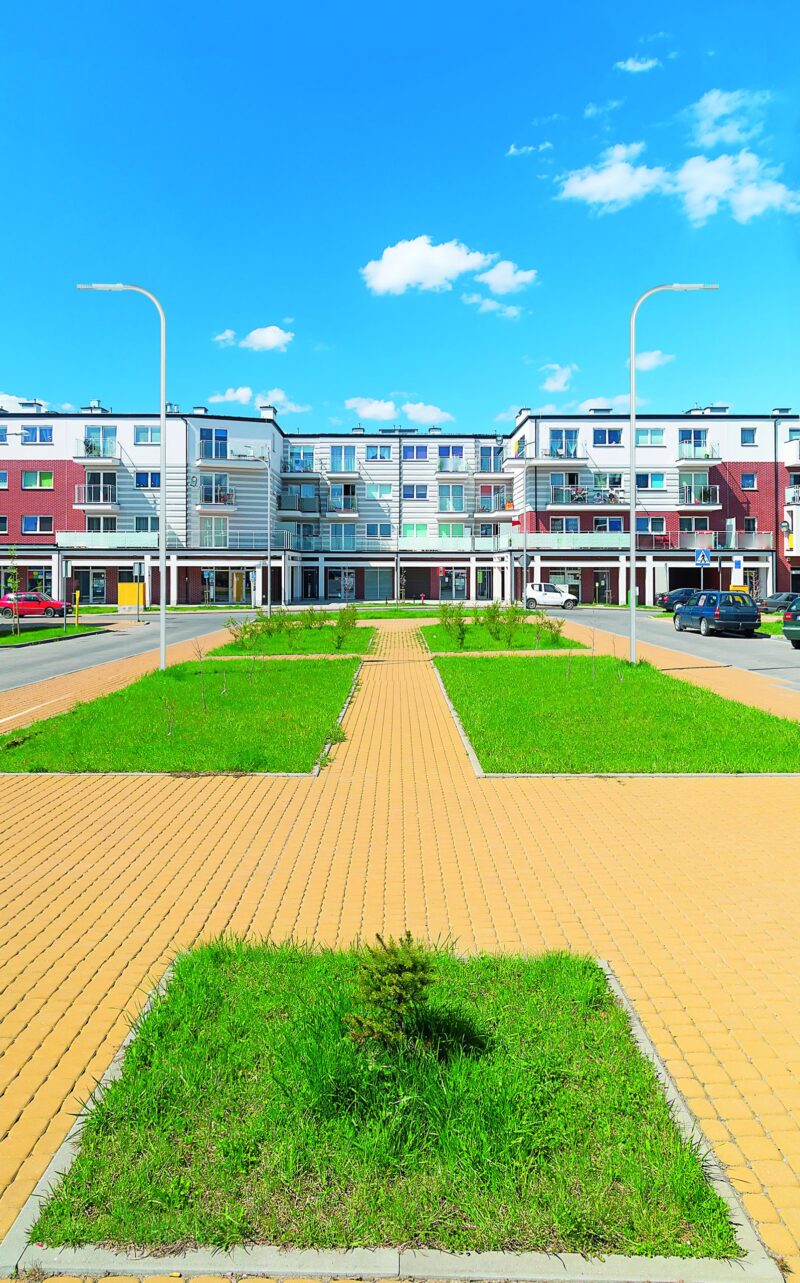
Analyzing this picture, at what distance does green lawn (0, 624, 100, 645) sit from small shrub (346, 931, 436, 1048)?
3051cm

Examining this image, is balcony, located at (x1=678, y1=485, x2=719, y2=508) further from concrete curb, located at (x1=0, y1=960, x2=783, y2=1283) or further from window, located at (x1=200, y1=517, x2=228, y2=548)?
concrete curb, located at (x1=0, y1=960, x2=783, y2=1283)

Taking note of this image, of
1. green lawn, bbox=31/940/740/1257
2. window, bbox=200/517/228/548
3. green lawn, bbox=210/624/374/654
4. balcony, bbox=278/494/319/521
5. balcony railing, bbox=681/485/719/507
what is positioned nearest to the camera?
green lawn, bbox=31/940/740/1257

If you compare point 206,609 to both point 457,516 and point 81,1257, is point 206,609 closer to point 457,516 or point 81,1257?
point 457,516

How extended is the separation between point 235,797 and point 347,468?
66.7 m

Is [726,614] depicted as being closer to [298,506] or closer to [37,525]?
[298,506]

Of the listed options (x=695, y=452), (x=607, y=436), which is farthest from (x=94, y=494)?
(x=695, y=452)

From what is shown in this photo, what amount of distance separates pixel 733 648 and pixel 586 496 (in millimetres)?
39511

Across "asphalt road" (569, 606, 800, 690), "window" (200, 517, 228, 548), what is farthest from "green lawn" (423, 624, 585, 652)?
"window" (200, 517, 228, 548)

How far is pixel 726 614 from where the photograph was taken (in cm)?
3359

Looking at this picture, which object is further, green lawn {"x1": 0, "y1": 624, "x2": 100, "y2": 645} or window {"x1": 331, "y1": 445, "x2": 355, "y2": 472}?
window {"x1": 331, "y1": 445, "x2": 355, "y2": 472}

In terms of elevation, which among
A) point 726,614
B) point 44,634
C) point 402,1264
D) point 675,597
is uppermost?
point 675,597

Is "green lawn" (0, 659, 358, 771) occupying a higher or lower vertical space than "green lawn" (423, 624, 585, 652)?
lower

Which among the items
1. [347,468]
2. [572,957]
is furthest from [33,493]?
[572,957]

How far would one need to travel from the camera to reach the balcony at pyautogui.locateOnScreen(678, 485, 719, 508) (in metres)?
A: 66.3
